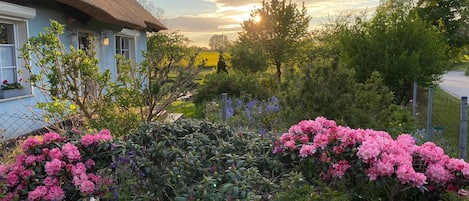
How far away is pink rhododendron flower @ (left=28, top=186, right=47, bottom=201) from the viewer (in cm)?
273

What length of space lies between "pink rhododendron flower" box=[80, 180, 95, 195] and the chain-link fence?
4113mm

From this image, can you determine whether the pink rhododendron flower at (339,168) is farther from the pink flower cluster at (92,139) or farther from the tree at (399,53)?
the tree at (399,53)

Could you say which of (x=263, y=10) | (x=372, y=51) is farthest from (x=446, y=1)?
(x=372, y=51)

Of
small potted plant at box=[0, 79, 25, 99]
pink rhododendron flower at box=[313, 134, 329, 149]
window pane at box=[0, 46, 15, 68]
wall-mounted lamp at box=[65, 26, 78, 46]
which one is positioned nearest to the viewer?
pink rhododendron flower at box=[313, 134, 329, 149]

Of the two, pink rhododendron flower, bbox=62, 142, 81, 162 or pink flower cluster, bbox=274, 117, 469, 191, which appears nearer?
pink flower cluster, bbox=274, 117, 469, 191

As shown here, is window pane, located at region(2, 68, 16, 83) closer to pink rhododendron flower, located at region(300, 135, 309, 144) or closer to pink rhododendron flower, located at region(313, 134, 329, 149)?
pink rhododendron flower, located at region(300, 135, 309, 144)

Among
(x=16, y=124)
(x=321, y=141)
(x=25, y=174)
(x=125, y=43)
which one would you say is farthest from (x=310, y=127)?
(x=125, y=43)

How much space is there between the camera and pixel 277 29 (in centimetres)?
1948

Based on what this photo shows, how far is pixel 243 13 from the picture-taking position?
A: 66.9 feet

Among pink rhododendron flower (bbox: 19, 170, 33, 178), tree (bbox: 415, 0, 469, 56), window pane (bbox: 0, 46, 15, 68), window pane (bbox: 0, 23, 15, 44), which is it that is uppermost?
tree (bbox: 415, 0, 469, 56)

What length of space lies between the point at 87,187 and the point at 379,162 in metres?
2.08

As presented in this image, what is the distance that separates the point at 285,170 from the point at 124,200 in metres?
1.27

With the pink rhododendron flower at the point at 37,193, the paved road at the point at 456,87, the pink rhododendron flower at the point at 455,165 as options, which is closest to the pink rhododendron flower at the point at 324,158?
the pink rhododendron flower at the point at 455,165

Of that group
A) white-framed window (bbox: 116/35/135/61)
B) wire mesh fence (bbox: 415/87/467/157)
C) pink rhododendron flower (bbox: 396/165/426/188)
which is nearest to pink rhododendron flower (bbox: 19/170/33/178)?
pink rhododendron flower (bbox: 396/165/426/188)
